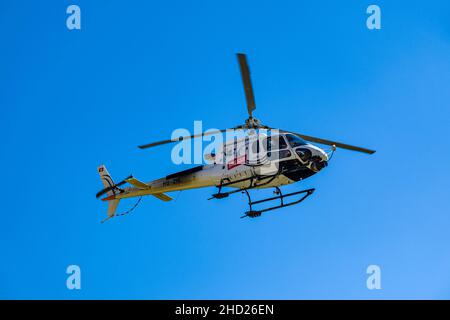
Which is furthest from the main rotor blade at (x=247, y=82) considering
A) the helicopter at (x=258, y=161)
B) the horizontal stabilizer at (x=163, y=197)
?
the horizontal stabilizer at (x=163, y=197)

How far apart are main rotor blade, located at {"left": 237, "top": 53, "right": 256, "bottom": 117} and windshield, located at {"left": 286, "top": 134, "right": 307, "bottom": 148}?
1450 mm

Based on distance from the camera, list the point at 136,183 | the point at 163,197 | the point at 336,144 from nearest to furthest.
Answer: the point at 336,144 < the point at 136,183 < the point at 163,197

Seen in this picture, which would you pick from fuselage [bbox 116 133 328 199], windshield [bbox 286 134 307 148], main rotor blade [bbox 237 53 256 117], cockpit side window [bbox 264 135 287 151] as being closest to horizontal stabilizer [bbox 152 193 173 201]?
fuselage [bbox 116 133 328 199]

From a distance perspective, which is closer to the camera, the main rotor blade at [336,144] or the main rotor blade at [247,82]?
the main rotor blade at [247,82]

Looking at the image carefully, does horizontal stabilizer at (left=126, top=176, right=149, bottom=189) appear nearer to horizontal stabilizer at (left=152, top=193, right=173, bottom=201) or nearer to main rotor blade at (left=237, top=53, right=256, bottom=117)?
horizontal stabilizer at (left=152, top=193, right=173, bottom=201)

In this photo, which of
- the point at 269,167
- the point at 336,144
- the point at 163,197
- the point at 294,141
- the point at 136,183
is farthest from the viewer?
the point at 163,197

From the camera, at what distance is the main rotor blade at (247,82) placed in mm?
17672

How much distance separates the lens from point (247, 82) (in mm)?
18297

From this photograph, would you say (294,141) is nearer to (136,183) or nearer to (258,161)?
(258,161)

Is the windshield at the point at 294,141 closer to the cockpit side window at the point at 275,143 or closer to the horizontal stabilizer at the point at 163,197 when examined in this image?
the cockpit side window at the point at 275,143

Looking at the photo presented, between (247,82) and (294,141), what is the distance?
2880mm

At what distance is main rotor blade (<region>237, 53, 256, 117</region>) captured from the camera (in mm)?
17672

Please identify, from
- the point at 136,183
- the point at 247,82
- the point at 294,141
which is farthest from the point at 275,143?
the point at 136,183

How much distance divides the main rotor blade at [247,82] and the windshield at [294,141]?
4.76ft
